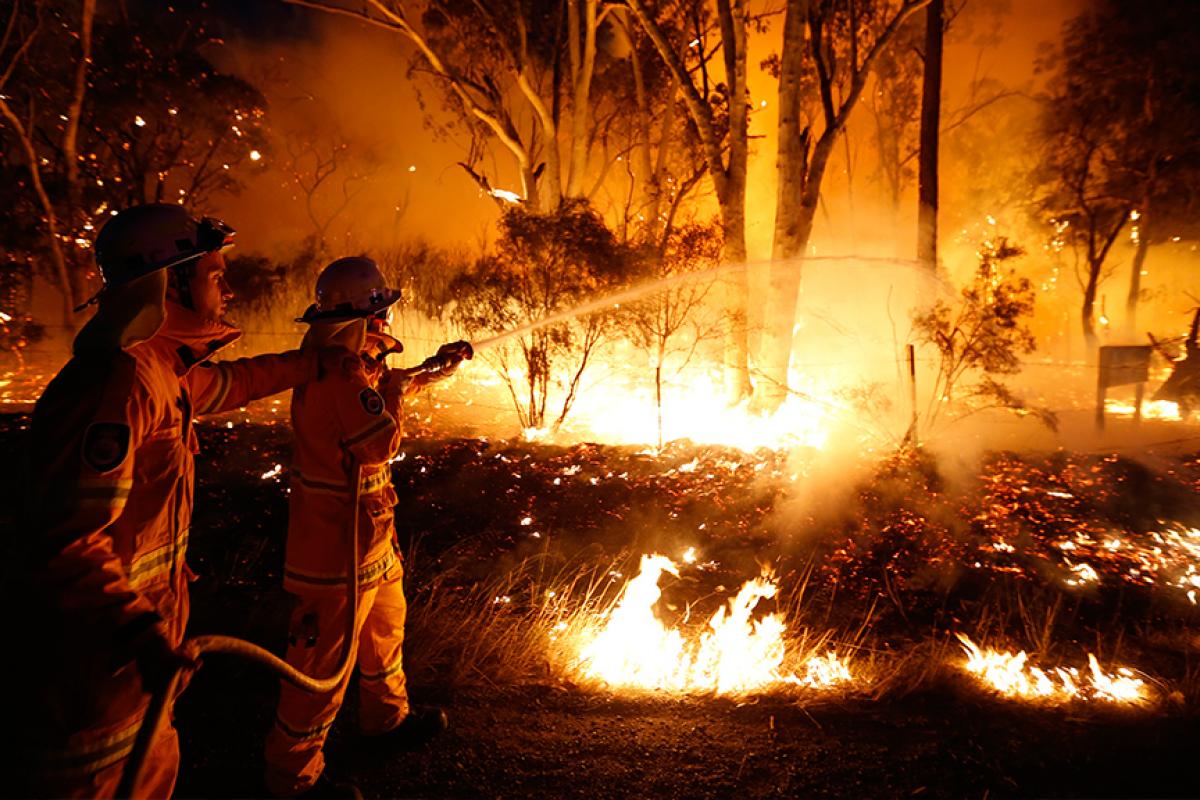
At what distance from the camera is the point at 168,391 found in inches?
78.9

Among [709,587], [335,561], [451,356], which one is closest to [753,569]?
[709,587]

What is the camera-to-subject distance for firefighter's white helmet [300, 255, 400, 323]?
2.98 meters

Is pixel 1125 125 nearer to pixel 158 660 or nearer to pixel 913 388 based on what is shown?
pixel 913 388

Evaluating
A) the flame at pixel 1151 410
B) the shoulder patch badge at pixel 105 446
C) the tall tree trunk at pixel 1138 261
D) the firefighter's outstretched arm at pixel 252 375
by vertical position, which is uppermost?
the tall tree trunk at pixel 1138 261

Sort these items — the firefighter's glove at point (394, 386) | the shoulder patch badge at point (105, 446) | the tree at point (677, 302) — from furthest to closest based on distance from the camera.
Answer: the tree at point (677, 302) → the firefighter's glove at point (394, 386) → the shoulder patch badge at point (105, 446)

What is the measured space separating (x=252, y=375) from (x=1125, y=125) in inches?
814

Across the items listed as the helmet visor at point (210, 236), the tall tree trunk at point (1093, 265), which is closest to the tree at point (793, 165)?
the helmet visor at point (210, 236)

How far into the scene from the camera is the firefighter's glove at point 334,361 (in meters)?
2.71

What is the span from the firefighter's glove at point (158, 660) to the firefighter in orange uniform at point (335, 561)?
3.37 feet

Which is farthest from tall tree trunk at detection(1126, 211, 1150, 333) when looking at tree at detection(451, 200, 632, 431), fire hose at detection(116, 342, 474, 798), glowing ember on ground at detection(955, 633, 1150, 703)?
fire hose at detection(116, 342, 474, 798)

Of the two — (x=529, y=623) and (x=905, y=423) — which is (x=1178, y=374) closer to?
(x=905, y=423)

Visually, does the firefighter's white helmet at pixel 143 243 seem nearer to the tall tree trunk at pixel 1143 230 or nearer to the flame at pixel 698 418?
the flame at pixel 698 418

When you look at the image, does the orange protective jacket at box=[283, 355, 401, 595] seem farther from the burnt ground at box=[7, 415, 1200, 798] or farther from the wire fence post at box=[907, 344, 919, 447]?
the wire fence post at box=[907, 344, 919, 447]

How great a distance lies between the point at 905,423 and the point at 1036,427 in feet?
10.5
